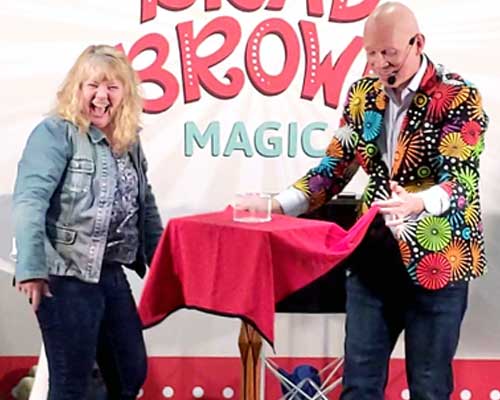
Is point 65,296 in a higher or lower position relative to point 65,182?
lower

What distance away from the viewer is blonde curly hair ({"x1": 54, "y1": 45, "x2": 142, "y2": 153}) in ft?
7.36

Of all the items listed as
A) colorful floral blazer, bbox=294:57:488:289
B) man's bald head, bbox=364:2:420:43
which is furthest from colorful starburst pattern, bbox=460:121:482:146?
man's bald head, bbox=364:2:420:43

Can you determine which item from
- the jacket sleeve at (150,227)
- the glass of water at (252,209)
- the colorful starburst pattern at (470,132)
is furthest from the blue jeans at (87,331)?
the colorful starburst pattern at (470,132)

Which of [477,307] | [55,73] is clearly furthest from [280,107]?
[477,307]

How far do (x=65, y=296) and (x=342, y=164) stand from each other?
736 mm

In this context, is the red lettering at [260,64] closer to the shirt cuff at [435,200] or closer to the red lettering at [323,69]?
the red lettering at [323,69]

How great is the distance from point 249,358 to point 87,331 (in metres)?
0.47

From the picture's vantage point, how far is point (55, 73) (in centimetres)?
295

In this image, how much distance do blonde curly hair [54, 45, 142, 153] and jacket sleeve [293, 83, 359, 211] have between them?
0.45 m

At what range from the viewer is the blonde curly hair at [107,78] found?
2244 mm

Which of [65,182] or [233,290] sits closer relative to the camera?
[233,290]

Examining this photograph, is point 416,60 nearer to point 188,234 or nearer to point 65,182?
point 188,234

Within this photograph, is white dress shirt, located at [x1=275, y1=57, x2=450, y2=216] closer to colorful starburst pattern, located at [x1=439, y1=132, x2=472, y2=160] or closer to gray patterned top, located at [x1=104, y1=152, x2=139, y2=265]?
colorful starburst pattern, located at [x1=439, y1=132, x2=472, y2=160]

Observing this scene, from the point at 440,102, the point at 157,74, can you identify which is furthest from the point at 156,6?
the point at 440,102
